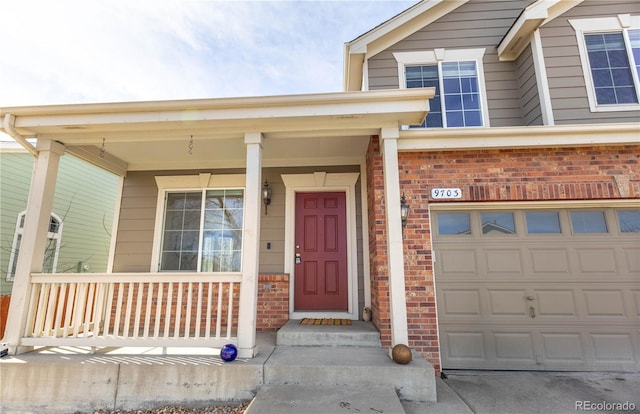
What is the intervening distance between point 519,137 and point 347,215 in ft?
7.78

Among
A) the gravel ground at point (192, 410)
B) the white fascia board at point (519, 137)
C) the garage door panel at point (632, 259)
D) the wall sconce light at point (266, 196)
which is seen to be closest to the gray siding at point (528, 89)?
the white fascia board at point (519, 137)

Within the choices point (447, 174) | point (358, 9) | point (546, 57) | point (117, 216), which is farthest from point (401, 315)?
point (358, 9)

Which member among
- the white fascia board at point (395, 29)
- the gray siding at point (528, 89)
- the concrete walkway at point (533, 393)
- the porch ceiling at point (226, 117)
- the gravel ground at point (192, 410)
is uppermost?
the white fascia board at point (395, 29)

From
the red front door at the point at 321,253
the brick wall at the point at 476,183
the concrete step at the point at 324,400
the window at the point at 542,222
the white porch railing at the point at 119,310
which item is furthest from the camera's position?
the red front door at the point at 321,253

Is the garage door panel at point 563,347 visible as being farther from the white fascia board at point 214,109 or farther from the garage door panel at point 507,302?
the white fascia board at point 214,109

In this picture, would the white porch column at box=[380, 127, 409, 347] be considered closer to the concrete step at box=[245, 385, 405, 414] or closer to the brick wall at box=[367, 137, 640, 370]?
the brick wall at box=[367, 137, 640, 370]

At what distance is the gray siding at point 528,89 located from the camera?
3.98 m

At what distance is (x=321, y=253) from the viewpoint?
4367 mm

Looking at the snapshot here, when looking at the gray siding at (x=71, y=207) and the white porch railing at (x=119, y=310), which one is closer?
the white porch railing at (x=119, y=310)

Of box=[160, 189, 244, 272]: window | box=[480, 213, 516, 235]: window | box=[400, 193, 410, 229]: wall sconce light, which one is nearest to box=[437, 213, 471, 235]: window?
box=[480, 213, 516, 235]: window

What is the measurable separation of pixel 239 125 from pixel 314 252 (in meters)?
2.15

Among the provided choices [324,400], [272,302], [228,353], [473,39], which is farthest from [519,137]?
[228,353]

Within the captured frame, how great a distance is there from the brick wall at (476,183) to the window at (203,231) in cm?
233

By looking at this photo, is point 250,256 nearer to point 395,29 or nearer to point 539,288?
point 539,288
